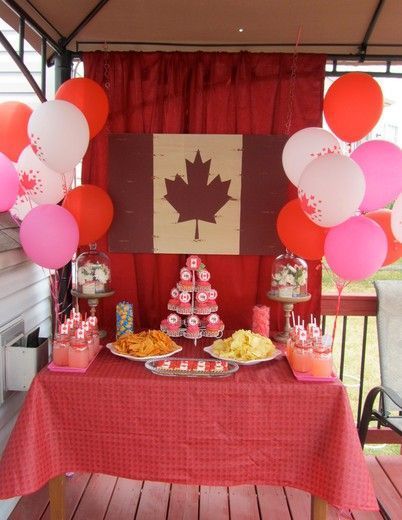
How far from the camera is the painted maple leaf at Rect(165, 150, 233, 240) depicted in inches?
103

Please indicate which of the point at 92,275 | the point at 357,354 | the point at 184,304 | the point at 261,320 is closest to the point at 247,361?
the point at 261,320

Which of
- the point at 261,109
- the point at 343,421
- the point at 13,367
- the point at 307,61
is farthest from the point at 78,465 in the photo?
the point at 307,61

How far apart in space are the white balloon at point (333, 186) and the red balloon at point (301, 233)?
263 mm

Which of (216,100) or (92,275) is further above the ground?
(216,100)

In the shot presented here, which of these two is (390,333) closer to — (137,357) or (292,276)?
(292,276)

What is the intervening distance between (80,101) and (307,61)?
1185 mm

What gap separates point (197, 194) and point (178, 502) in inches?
59.2

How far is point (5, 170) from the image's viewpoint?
1.92 m

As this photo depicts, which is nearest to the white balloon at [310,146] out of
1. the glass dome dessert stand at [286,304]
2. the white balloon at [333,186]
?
the white balloon at [333,186]

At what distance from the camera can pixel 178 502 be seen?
2.29m

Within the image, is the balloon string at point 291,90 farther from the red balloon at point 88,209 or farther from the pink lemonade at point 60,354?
the pink lemonade at point 60,354

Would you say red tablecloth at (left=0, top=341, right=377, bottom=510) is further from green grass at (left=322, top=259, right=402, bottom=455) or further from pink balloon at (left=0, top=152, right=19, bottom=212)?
green grass at (left=322, top=259, right=402, bottom=455)

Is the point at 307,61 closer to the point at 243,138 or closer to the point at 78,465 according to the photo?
the point at 243,138

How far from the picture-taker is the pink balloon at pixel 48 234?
6.59 ft
